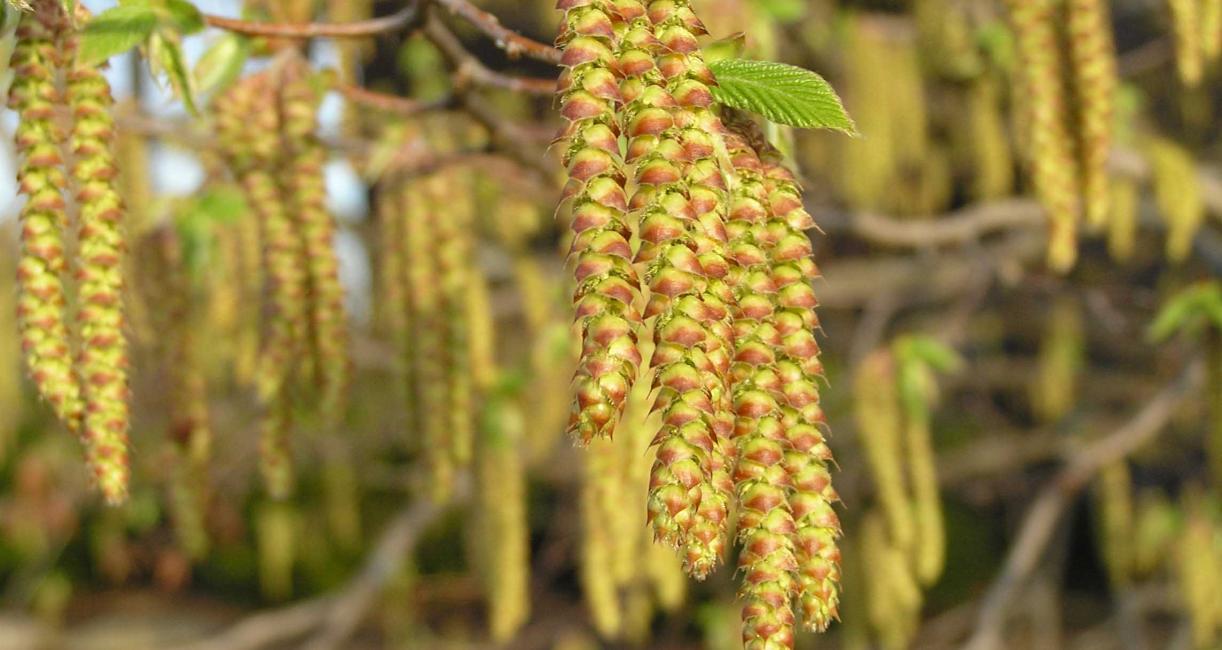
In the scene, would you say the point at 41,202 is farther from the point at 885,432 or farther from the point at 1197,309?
the point at 1197,309

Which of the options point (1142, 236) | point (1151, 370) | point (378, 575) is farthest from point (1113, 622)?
point (378, 575)

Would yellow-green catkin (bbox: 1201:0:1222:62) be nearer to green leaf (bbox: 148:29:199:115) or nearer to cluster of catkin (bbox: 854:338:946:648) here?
cluster of catkin (bbox: 854:338:946:648)

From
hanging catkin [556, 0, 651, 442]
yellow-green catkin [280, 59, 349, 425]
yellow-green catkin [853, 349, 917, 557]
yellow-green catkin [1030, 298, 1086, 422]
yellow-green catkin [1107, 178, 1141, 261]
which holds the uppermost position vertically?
hanging catkin [556, 0, 651, 442]

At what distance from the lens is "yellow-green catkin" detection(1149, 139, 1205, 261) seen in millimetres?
3057

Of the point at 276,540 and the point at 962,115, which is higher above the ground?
the point at 962,115

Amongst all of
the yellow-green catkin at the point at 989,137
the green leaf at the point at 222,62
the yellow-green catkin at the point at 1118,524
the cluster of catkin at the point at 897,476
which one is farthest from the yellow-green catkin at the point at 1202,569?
the green leaf at the point at 222,62

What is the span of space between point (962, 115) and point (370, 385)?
309 cm

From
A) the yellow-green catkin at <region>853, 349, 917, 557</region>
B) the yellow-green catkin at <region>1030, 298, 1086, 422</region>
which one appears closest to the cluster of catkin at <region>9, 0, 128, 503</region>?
the yellow-green catkin at <region>853, 349, 917, 557</region>

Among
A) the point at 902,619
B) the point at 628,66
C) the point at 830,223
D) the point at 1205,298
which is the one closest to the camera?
the point at 628,66

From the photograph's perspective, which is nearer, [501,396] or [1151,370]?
[501,396]

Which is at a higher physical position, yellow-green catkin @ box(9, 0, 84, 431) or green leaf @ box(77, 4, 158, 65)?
green leaf @ box(77, 4, 158, 65)

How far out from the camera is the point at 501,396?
3.23m

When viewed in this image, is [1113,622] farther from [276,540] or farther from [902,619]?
[276,540]

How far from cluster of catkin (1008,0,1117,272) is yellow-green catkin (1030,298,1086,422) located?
2.83 meters
